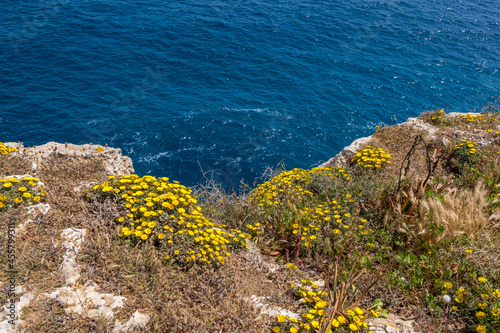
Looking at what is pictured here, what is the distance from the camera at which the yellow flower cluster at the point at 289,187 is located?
760 centimetres

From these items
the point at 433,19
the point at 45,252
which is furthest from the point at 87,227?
the point at 433,19

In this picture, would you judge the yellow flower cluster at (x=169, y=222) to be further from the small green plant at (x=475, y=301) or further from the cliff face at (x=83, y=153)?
the small green plant at (x=475, y=301)

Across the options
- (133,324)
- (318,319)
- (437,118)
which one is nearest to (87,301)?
(133,324)

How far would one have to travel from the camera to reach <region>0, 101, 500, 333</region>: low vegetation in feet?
15.6

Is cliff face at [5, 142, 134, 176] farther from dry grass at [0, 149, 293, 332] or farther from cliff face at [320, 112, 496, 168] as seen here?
cliff face at [320, 112, 496, 168]

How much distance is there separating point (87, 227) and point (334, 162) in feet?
25.8

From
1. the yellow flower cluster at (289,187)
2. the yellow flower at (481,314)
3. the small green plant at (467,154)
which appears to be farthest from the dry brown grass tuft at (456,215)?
the small green plant at (467,154)

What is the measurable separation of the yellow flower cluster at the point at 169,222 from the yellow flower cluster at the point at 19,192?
92 centimetres

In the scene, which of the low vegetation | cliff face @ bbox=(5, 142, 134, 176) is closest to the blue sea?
cliff face @ bbox=(5, 142, 134, 176)

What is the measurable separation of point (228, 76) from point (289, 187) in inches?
779

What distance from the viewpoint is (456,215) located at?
19.9 feet

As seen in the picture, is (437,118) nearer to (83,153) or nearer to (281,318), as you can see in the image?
(281,318)

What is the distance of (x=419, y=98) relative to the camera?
25.9 metres

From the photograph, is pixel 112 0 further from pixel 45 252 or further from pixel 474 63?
pixel 45 252
